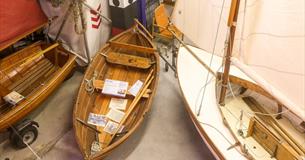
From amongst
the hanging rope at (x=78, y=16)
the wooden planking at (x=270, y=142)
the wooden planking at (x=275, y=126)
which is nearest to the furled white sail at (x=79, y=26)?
the hanging rope at (x=78, y=16)

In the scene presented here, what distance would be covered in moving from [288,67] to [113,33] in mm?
2398

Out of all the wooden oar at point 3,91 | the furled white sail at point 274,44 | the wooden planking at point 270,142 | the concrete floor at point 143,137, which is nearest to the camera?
the furled white sail at point 274,44

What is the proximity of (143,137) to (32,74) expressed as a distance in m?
1.27

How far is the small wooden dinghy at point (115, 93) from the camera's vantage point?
2.30 meters

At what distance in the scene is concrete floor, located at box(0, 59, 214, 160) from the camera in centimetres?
246

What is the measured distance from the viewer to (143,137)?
2.61 meters

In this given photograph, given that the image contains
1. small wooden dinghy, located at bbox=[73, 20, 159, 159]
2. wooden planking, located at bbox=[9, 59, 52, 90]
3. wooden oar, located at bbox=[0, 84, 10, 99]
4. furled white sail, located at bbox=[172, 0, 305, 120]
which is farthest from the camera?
wooden planking, located at bbox=[9, 59, 52, 90]

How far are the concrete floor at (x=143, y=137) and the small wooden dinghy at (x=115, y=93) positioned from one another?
0.22 m

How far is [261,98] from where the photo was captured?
2205 millimetres

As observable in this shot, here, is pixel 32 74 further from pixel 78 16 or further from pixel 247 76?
pixel 247 76

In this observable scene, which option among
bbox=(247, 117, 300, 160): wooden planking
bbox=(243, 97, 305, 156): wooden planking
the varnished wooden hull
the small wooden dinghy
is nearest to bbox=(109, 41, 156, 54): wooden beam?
the small wooden dinghy

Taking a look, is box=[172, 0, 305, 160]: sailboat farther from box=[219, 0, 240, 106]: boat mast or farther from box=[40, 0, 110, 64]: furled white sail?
box=[40, 0, 110, 64]: furled white sail

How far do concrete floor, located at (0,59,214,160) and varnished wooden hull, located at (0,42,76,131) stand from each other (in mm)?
274

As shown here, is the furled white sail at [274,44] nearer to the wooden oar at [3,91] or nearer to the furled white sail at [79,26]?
the furled white sail at [79,26]
